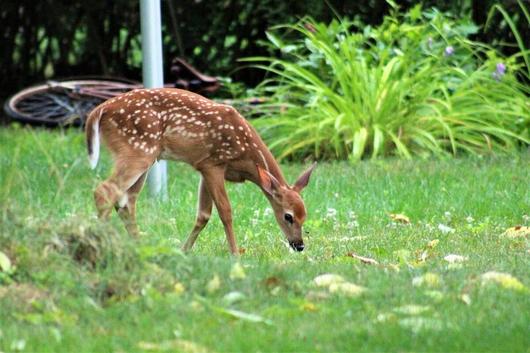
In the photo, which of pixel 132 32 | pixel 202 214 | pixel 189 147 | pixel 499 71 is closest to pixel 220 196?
pixel 202 214

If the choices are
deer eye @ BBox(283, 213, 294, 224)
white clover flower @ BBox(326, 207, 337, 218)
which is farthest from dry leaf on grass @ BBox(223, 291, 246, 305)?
white clover flower @ BBox(326, 207, 337, 218)

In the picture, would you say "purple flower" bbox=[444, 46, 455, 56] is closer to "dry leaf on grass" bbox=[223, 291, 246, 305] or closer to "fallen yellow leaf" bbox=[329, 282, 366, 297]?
"fallen yellow leaf" bbox=[329, 282, 366, 297]

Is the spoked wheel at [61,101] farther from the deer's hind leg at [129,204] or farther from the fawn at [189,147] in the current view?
the fawn at [189,147]

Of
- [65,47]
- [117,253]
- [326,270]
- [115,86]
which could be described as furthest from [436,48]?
[117,253]

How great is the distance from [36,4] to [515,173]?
7439 mm

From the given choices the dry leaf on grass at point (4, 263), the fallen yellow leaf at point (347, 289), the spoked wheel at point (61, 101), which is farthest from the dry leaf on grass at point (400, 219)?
the spoked wheel at point (61, 101)

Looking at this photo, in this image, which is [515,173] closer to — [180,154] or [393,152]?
[393,152]

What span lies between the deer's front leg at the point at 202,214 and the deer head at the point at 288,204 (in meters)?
0.38

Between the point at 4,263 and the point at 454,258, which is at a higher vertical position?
the point at 4,263

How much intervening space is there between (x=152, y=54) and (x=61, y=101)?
496 centimetres

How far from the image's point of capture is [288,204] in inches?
316

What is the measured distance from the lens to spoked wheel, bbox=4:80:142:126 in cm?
1427

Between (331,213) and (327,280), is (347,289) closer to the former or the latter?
(327,280)

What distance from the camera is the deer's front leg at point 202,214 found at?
8.14 meters
